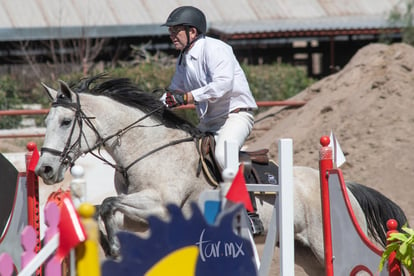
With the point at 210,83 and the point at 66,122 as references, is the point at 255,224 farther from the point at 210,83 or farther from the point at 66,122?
Answer: the point at 66,122

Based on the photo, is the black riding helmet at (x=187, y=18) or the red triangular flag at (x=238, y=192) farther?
the black riding helmet at (x=187, y=18)

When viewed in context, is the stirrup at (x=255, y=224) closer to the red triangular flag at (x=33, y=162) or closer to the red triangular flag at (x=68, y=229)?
the red triangular flag at (x=33, y=162)

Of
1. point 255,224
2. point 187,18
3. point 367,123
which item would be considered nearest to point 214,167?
point 255,224

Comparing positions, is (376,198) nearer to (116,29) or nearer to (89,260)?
(89,260)

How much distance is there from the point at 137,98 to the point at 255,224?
1324 mm

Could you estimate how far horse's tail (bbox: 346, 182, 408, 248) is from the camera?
775cm

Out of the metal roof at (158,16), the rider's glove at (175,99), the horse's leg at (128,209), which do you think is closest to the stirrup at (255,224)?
the horse's leg at (128,209)

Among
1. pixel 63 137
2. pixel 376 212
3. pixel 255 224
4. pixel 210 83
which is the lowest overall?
pixel 376 212

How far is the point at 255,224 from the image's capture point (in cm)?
717

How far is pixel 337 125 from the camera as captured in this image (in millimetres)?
12648

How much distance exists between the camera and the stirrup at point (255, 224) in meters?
7.12

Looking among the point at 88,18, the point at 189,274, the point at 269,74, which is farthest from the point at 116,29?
the point at 189,274

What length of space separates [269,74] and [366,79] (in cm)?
440

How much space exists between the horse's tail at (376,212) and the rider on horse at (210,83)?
1029 mm
